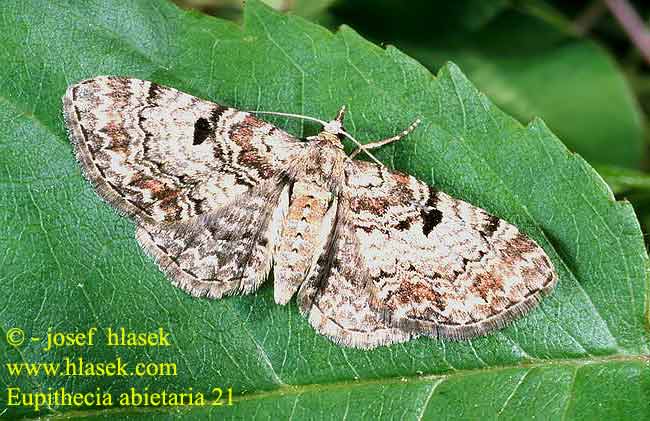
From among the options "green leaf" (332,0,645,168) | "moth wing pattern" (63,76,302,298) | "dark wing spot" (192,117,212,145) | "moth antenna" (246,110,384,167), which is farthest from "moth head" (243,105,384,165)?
"green leaf" (332,0,645,168)

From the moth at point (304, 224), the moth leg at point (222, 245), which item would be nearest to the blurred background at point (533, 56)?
the moth at point (304, 224)

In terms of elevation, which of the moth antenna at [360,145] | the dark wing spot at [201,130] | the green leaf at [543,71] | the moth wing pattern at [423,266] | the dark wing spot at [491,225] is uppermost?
the green leaf at [543,71]

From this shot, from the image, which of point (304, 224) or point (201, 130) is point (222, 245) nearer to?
point (304, 224)

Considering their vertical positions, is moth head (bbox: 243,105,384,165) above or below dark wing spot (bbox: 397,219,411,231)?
above

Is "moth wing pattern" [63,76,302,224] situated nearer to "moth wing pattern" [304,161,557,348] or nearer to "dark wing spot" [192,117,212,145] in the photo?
"dark wing spot" [192,117,212,145]

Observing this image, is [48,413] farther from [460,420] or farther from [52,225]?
[460,420]

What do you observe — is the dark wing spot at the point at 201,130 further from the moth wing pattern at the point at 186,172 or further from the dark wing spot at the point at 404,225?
the dark wing spot at the point at 404,225

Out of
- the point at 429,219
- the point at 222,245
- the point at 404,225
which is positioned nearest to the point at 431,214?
the point at 429,219
